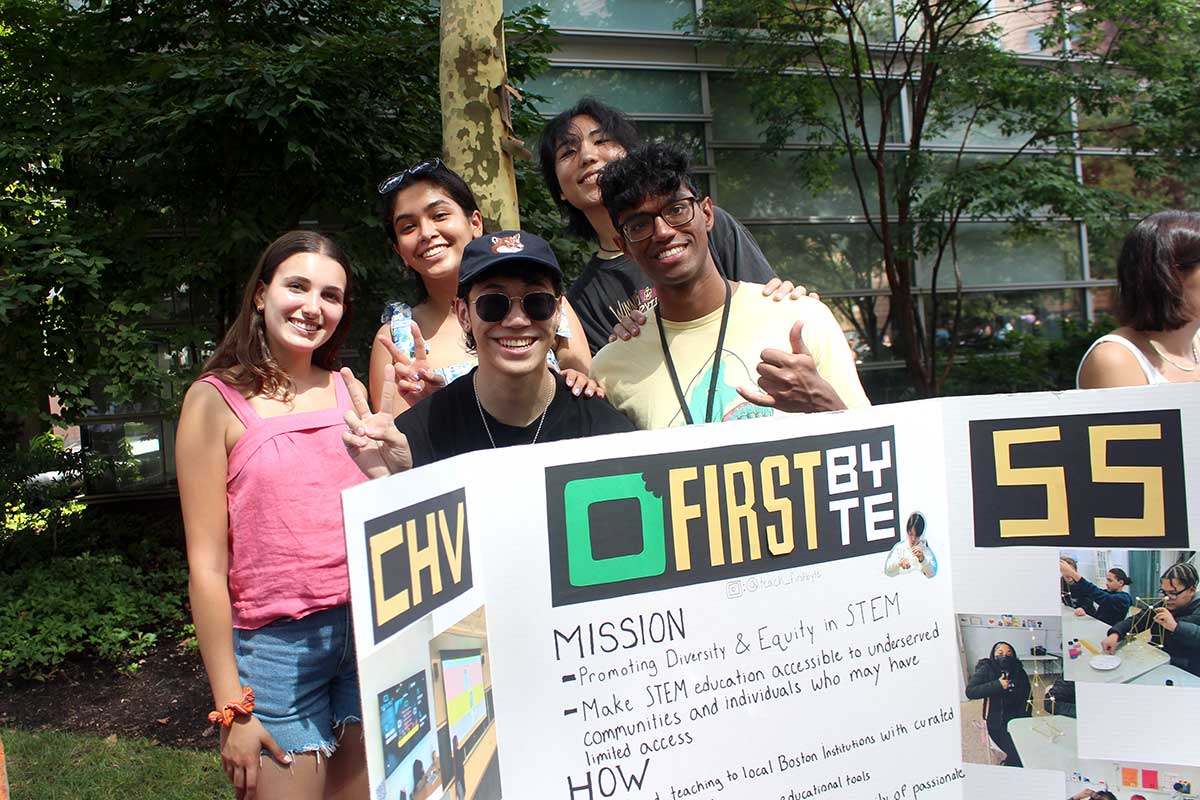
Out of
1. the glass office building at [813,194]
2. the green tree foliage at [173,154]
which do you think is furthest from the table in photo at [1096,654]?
the glass office building at [813,194]

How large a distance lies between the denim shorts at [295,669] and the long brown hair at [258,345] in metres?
0.61

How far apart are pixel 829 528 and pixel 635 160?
3.31ft

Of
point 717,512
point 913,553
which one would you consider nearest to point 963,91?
point 913,553

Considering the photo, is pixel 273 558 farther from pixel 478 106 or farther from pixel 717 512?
pixel 478 106

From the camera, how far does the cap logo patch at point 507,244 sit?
209cm

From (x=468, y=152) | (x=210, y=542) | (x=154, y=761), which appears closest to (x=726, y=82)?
(x=468, y=152)

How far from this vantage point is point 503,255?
6.82 feet

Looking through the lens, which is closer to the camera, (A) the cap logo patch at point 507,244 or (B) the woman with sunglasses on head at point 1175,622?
(B) the woman with sunglasses on head at point 1175,622

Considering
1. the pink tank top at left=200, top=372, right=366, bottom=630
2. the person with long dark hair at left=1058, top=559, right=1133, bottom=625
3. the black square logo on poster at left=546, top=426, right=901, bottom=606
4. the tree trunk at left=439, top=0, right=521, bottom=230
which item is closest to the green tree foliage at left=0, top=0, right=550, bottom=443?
the tree trunk at left=439, top=0, right=521, bottom=230

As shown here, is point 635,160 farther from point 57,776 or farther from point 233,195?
point 233,195

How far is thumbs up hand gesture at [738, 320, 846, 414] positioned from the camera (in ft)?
6.63

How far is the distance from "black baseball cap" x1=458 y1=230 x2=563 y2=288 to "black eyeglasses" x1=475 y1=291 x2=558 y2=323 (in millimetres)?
60

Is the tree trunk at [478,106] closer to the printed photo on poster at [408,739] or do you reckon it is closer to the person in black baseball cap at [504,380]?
the person in black baseball cap at [504,380]

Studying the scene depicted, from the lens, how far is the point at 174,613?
6277mm
